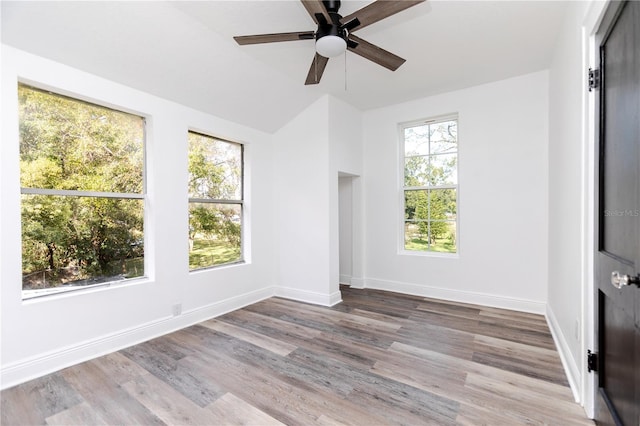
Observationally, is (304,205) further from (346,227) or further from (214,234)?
(214,234)

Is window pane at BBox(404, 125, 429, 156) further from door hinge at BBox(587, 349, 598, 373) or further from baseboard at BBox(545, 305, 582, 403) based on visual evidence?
door hinge at BBox(587, 349, 598, 373)

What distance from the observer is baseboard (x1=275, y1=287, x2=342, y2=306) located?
383cm

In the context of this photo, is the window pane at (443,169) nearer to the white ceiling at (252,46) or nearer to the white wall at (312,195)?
the white ceiling at (252,46)

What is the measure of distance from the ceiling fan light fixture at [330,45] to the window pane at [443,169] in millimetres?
2535

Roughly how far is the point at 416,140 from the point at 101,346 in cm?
438

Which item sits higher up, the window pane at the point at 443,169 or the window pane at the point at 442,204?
the window pane at the point at 443,169

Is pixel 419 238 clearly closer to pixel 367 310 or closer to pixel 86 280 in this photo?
pixel 367 310

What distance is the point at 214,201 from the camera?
3.60m

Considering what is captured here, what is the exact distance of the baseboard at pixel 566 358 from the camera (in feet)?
6.26

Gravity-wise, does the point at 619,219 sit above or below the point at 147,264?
above

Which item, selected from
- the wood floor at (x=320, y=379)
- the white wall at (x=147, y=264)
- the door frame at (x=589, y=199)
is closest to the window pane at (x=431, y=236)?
the wood floor at (x=320, y=379)

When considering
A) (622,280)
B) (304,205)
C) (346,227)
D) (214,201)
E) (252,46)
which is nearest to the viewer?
(622,280)

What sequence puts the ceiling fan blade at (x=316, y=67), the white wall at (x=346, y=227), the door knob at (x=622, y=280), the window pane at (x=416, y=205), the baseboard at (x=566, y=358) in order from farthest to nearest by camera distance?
Result: the white wall at (x=346, y=227) → the window pane at (x=416, y=205) → the ceiling fan blade at (x=316, y=67) → the baseboard at (x=566, y=358) → the door knob at (x=622, y=280)

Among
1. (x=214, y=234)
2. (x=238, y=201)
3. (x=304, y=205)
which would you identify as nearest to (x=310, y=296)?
(x=304, y=205)
